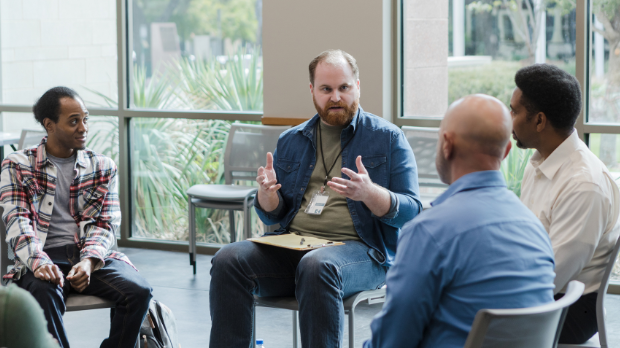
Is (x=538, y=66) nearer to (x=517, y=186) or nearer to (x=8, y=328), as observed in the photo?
(x=8, y=328)

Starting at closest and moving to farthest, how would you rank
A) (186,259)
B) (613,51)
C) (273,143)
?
(613,51) → (273,143) → (186,259)

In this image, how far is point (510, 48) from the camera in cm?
430

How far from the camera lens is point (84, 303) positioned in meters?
2.46

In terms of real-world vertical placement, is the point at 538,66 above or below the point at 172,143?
above

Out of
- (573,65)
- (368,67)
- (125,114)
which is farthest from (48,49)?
(573,65)

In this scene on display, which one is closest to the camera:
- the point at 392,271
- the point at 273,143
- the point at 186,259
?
the point at 392,271

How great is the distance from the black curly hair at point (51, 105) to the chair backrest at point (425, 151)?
2262mm

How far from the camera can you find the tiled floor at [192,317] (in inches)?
131

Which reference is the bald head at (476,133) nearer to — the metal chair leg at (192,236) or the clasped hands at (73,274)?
the clasped hands at (73,274)

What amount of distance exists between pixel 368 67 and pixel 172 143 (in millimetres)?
1640

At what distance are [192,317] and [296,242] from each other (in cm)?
148

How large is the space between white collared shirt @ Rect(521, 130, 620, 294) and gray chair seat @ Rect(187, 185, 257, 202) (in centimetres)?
245

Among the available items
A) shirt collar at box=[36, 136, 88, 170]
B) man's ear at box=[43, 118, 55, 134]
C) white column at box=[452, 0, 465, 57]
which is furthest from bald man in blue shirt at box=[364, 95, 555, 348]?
white column at box=[452, 0, 465, 57]

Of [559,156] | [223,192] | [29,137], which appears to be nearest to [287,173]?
[559,156]
